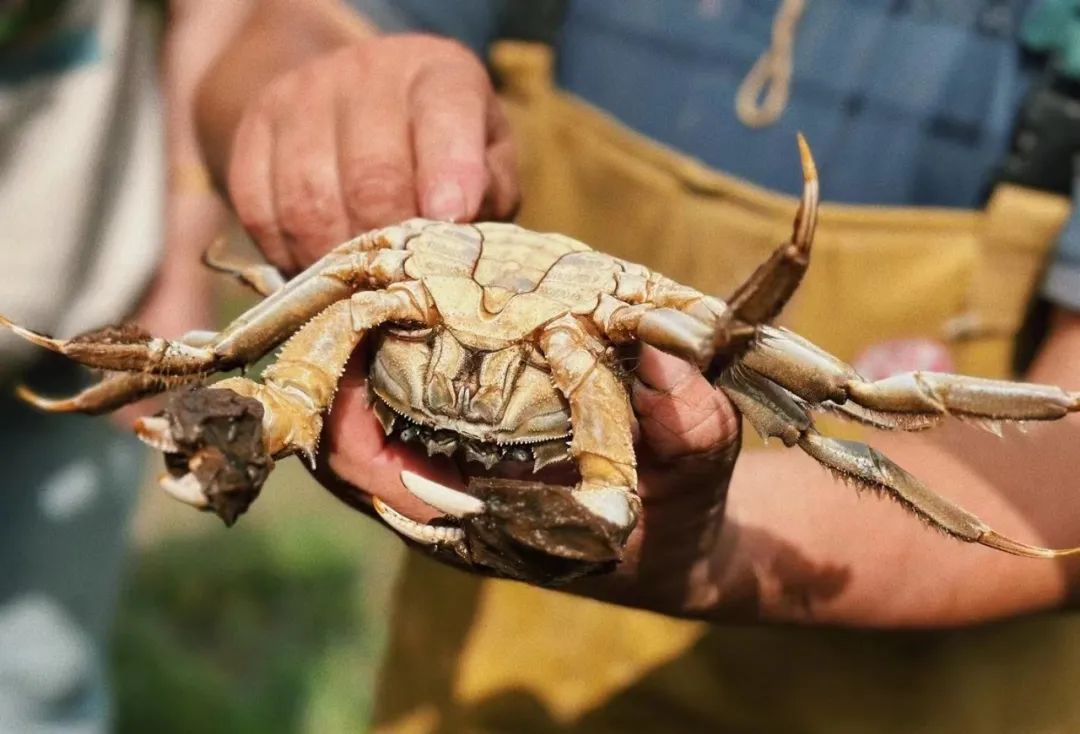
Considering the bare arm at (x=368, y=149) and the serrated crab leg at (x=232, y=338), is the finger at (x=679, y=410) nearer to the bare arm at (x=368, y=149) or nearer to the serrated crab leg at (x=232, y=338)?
the serrated crab leg at (x=232, y=338)

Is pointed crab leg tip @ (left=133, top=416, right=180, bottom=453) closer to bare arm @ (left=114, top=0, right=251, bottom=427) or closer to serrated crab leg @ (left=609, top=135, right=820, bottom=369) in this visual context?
serrated crab leg @ (left=609, top=135, right=820, bottom=369)

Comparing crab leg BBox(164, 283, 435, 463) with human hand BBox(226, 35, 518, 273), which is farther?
human hand BBox(226, 35, 518, 273)

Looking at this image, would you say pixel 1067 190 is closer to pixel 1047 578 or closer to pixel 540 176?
pixel 1047 578

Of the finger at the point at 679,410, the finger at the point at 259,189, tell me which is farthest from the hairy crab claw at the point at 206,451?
the finger at the point at 259,189

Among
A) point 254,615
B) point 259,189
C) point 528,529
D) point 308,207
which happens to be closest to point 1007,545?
point 528,529

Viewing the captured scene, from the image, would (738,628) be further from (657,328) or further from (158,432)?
(158,432)

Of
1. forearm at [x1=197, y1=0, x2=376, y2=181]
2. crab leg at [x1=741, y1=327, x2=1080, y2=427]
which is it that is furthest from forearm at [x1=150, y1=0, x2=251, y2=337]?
crab leg at [x1=741, y1=327, x2=1080, y2=427]
